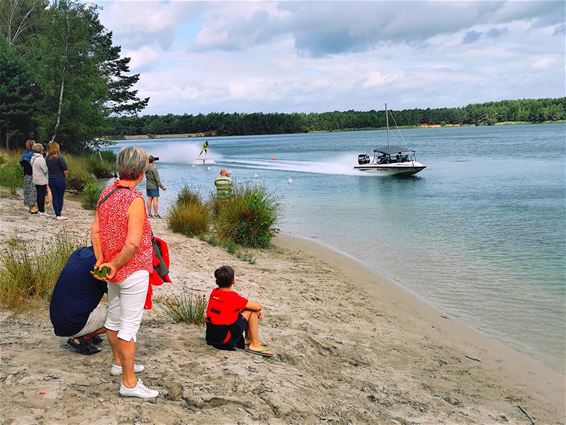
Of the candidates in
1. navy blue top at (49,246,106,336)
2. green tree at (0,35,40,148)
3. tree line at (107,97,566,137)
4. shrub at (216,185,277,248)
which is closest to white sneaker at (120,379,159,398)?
navy blue top at (49,246,106,336)

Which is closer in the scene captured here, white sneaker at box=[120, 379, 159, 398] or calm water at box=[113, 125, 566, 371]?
white sneaker at box=[120, 379, 159, 398]

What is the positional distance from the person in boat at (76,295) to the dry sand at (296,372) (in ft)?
1.22

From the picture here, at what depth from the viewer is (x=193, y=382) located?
14.8 ft

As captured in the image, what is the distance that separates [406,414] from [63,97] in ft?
107

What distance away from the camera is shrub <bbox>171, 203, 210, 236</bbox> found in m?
12.7

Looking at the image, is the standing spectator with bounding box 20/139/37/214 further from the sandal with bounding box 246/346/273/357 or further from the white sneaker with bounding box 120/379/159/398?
the white sneaker with bounding box 120/379/159/398

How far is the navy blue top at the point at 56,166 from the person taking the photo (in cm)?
1241

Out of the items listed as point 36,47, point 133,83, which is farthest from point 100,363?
point 133,83

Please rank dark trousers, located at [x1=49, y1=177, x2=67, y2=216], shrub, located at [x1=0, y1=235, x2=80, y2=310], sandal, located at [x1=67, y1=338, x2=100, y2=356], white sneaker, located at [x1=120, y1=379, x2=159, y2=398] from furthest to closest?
dark trousers, located at [x1=49, y1=177, x2=67, y2=216]
shrub, located at [x1=0, y1=235, x2=80, y2=310]
sandal, located at [x1=67, y1=338, x2=100, y2=356]
white sneaker, located at [x1=120, y1=379, x2=159, y2=398]

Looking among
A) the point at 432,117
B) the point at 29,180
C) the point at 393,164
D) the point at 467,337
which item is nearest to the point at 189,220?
the point at 29,180

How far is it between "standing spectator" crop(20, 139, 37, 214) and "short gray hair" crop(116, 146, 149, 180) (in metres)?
10.2

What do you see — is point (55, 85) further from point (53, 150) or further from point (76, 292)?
point (76, 292)

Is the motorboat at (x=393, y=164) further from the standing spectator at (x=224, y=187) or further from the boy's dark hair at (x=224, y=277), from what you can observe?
the boy's dark hair at (x=224, y=277)

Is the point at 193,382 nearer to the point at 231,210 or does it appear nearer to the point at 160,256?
the point at 160,256
